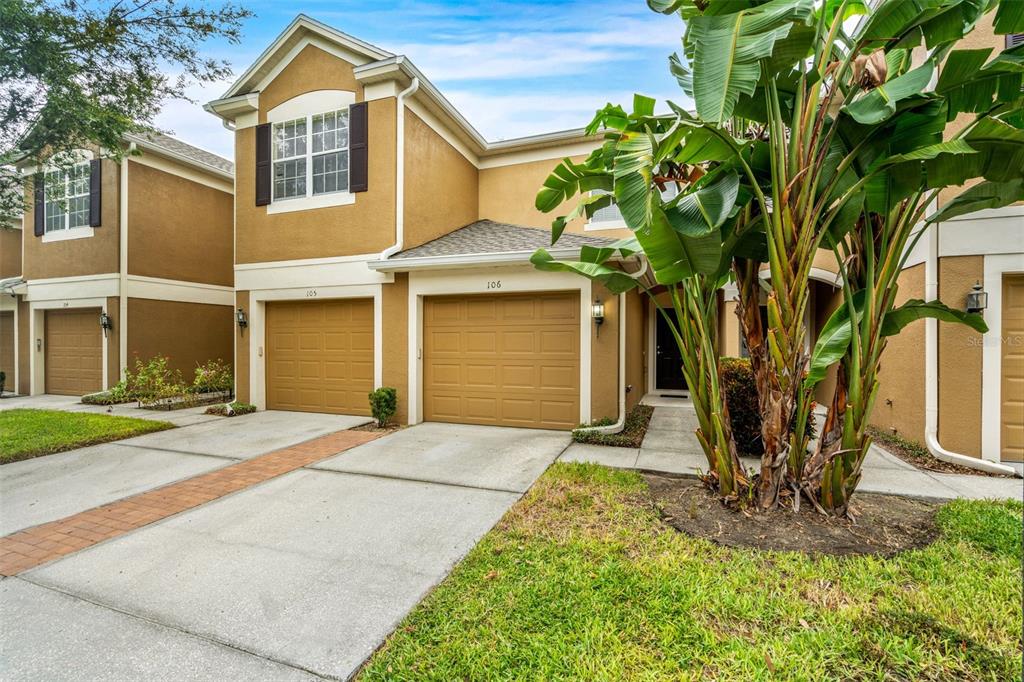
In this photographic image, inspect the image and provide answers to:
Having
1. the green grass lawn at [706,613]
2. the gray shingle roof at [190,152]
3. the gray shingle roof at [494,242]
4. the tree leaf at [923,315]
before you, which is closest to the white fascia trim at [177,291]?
the gray shingle roof at [190,152]

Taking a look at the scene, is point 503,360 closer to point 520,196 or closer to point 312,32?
point 520,196

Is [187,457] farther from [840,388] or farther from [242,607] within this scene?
[840,388]

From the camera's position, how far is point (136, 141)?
34.2 ft

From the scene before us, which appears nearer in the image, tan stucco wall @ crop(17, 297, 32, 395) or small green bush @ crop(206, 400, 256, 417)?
small green bush @ crop(206, 400, 256, 417)

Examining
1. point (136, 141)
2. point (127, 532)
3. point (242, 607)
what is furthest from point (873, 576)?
point (136, 141)

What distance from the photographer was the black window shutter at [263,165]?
9148 mm

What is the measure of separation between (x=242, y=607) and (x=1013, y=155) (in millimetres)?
6161

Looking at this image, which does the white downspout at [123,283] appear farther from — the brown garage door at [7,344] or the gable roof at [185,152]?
the brown garage door at [7,344]

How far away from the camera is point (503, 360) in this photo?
7.85 metres

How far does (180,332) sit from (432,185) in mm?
8438

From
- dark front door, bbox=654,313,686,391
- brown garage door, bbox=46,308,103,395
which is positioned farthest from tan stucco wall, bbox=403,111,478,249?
brown garage door, bbox=46,308,103,395

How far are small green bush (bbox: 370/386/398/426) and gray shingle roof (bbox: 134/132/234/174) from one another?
9290 millimetres

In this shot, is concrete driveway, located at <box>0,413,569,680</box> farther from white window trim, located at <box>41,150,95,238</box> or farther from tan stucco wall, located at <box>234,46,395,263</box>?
white window trim, located at <box>41,150,95,238</box>

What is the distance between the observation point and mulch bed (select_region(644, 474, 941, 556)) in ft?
11.1
